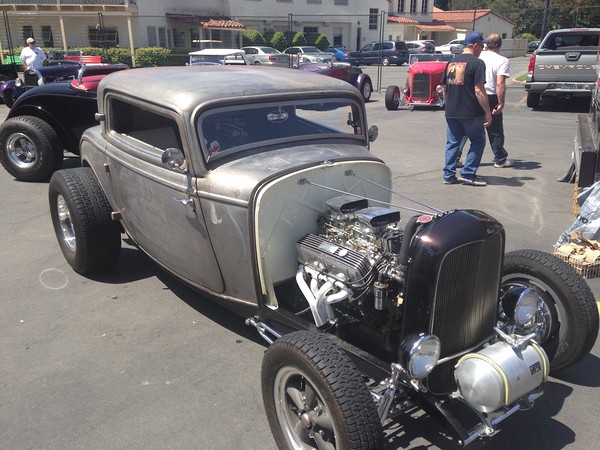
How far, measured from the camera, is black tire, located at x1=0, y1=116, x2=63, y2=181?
768 centimetres

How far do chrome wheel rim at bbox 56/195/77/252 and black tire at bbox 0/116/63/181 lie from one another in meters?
3.10

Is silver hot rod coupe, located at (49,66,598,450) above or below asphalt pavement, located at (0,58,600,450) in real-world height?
above

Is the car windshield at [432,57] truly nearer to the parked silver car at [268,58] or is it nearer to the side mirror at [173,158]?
the parked silver car at [268,58]

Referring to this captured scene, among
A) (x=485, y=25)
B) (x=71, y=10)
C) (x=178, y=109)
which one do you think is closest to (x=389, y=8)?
(x=485, y=25)

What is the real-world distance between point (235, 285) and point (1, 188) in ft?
18.7

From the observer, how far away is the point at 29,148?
7996mm

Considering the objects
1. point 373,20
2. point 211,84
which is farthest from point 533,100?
point 373,20

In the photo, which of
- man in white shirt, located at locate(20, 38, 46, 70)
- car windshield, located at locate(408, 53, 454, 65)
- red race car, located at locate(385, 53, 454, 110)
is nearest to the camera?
man in white shirt, located at locate(20, 38, 46, 70)

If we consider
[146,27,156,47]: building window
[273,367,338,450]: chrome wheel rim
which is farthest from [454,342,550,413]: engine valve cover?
[146,27,156,47]: building window

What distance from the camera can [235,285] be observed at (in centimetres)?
351

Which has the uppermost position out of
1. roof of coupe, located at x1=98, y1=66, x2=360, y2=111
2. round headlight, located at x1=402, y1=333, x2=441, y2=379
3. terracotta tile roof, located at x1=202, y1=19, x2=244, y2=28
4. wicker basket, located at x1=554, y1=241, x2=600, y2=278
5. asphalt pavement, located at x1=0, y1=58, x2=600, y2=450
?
terracotta tile roof, located at x1=202, y1=19, x2=244, y2=28

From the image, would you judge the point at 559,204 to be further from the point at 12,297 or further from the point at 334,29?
the point at 334,29

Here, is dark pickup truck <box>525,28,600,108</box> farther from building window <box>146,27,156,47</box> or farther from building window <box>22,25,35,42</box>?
building window <box>22,25,35,42</box>

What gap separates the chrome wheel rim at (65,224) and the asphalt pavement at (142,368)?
0.25m
